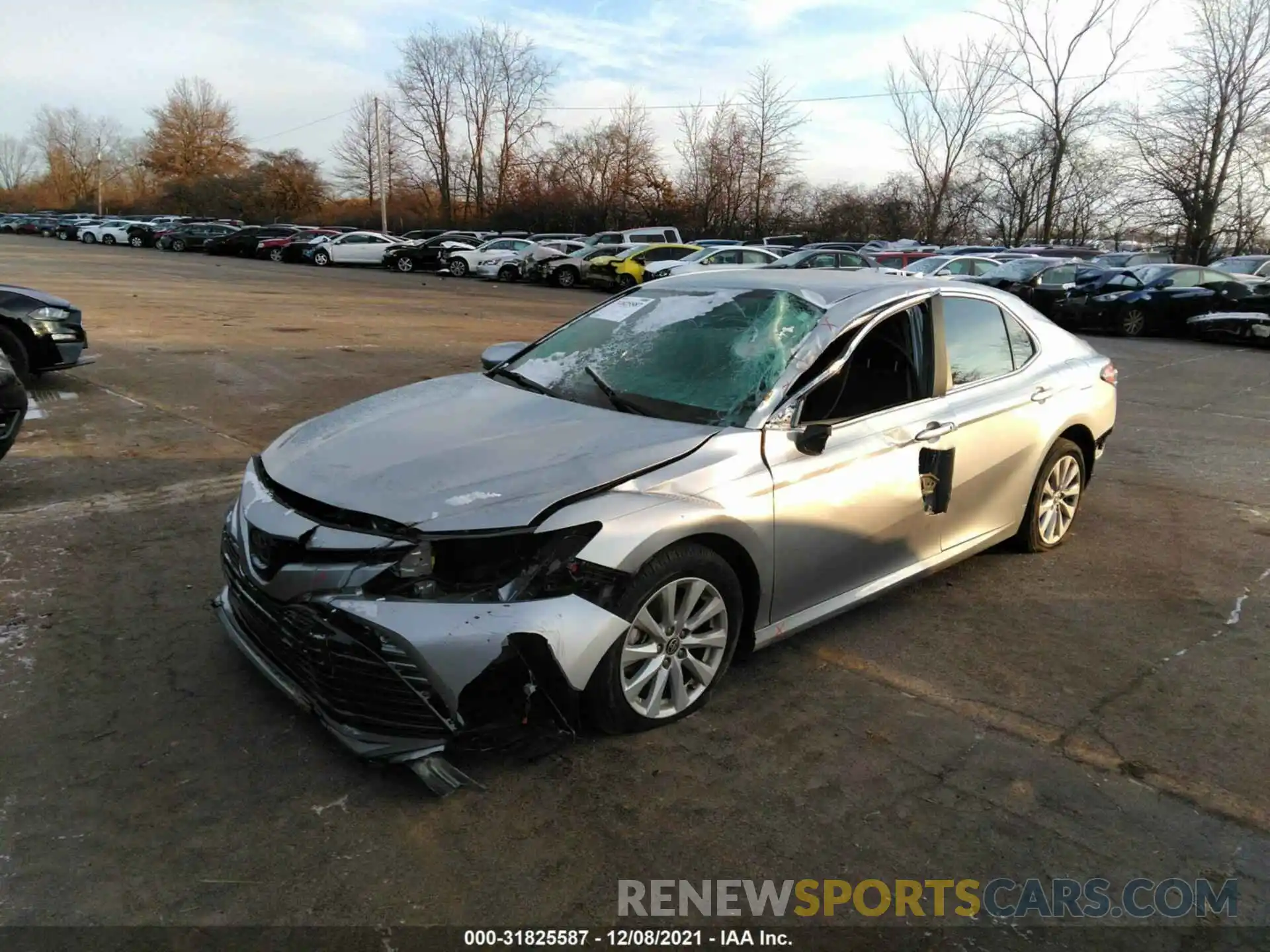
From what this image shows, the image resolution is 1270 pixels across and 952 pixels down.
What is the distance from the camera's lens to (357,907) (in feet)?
7.81

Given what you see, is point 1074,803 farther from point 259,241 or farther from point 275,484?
point 259,241

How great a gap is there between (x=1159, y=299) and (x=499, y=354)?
17.9 metres

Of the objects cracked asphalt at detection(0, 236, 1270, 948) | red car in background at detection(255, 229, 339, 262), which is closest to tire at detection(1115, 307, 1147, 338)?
cracked asphalt at detection(0, 236, 1270, 948)

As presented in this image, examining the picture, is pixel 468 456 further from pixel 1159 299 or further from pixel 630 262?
pixel 630 262

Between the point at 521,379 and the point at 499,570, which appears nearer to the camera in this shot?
the point at 499,570

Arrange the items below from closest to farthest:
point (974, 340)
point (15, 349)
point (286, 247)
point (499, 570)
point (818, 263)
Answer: point (499, 570)
point (974, 340)
point (15, 349)
point (818, 263)
point (286, 247)

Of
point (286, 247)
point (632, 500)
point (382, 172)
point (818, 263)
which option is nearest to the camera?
point (632, 500)

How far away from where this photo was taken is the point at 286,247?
1494 inches

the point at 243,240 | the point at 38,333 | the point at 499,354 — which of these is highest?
the point at 243,240

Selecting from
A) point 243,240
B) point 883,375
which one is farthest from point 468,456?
point 243,240

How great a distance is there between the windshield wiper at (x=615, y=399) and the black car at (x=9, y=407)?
4005 millimetres

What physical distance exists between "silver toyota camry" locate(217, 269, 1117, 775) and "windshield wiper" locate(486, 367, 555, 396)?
1.2 inches

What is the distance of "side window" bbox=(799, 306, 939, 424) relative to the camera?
371 centimetres

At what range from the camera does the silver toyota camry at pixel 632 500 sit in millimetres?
2777
